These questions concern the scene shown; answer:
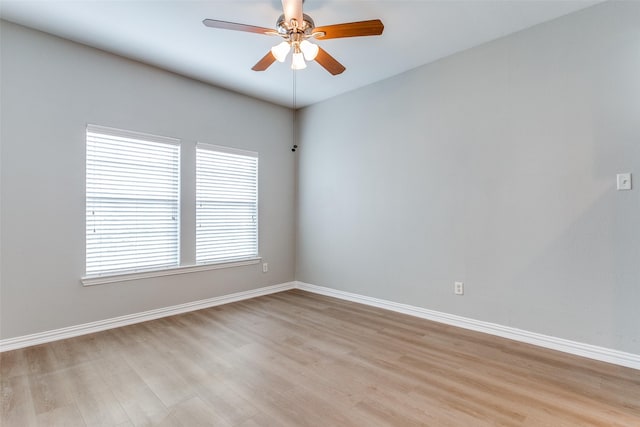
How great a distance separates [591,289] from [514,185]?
1.03 m

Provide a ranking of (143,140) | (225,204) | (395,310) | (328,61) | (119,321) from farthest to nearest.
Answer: (225,204)
(395,310)
(143,140)
(119,321)
(328,61)

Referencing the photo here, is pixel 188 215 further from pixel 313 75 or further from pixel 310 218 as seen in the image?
pixel 313 75

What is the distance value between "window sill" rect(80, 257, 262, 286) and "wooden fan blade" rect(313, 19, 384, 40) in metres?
2.95

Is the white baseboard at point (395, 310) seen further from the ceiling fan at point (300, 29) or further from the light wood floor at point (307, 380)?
the ceiling fan at point (300, 29)

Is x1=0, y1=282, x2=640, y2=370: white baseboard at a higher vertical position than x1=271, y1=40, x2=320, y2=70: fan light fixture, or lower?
lower

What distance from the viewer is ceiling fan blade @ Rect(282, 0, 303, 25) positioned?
2.07 meters

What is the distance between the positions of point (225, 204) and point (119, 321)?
1773mm

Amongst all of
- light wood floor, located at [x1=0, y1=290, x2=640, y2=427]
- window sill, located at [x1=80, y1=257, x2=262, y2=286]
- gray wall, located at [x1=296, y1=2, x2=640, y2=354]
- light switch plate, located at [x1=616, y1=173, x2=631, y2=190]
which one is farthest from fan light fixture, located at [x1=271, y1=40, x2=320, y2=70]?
window sill, located at [x1=80, y1=257, x2=262, y2=286]

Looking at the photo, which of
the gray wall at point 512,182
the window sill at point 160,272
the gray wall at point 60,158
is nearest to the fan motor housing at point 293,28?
the gray wall at point 512,182

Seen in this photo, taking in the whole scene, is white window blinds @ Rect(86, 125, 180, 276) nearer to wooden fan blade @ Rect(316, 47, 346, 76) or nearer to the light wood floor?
the light wood floor

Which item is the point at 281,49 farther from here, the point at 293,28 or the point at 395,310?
the point at 395,310

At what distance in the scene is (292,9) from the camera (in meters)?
2.11

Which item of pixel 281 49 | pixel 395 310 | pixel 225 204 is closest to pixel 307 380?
pixel 395 310

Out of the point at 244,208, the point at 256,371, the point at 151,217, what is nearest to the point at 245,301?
the point at 244,208
